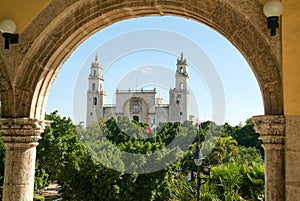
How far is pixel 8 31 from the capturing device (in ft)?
9.05

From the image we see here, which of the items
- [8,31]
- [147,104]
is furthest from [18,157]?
[147,104]

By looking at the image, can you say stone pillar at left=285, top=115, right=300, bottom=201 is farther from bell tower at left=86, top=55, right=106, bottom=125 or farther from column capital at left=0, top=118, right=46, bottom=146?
bell tower at left=86, top=55, right=106, bottom=125

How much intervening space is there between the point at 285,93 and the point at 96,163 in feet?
29.1

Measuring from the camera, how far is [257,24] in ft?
8.05

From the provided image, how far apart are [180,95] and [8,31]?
3980 cm

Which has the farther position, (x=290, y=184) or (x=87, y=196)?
(x=87, y=196)

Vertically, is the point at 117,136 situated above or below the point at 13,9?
below

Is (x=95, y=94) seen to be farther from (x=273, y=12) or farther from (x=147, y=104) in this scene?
(x=273, y=12)

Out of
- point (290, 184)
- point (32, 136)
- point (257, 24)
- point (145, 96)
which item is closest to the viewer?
point (290, 184)

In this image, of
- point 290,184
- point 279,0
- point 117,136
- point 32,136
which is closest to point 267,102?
point 290,184

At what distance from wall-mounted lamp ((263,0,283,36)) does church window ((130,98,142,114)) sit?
40455 millimetres

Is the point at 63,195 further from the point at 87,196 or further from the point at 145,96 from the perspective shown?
the point at 145,96

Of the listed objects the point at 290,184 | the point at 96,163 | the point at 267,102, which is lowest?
the point at 96,163

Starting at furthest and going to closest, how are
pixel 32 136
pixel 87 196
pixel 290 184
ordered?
1. pixel 87 196
2. pixel 32 136
3. pixel 290 184
